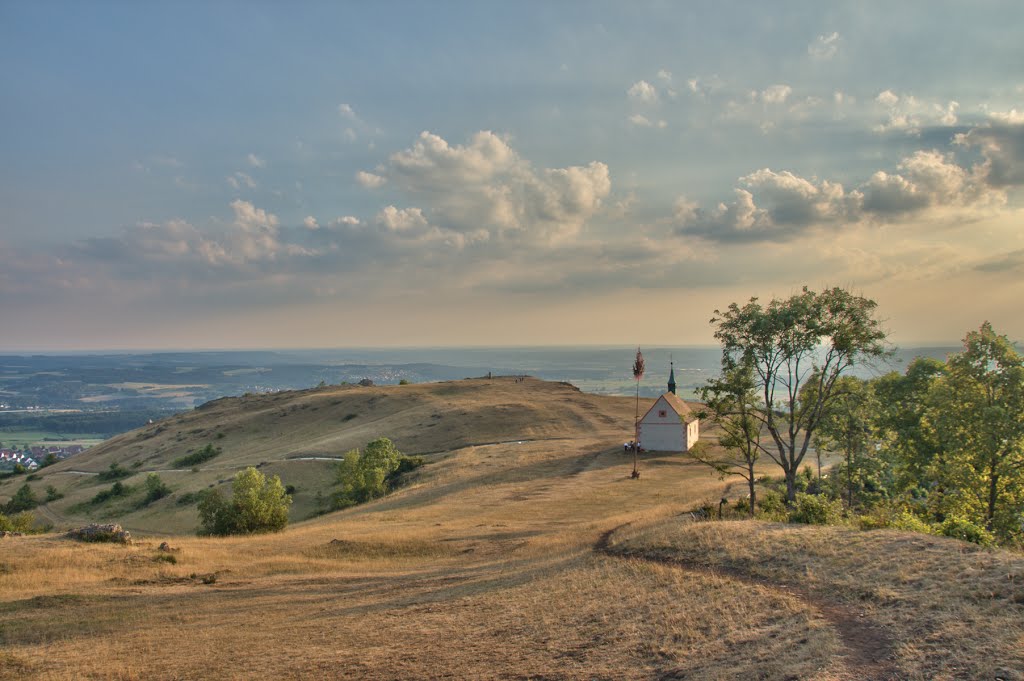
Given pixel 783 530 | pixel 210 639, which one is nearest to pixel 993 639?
pixel 783 530

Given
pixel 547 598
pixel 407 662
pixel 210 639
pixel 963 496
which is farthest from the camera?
pixel 963 496

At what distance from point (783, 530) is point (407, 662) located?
15625 millimetres

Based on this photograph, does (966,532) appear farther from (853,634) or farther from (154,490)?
(154,490)

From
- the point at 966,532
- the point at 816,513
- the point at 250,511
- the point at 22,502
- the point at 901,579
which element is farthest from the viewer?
the point at 22,502

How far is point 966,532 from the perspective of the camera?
774 inches

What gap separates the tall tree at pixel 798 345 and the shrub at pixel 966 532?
12634mm

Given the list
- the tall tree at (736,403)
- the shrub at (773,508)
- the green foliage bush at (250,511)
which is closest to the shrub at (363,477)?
the green foliage bush at (250,511)

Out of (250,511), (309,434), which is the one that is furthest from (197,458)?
(250,511)

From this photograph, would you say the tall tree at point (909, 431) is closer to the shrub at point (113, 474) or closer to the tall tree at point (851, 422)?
the tall tree at point (851, 422)

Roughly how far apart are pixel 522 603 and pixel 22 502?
100279mm

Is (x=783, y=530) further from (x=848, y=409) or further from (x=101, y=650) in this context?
(x=101, y=650)

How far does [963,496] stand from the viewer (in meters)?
34.2

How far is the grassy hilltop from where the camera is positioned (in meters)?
12.8

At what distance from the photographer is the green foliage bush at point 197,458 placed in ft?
324
